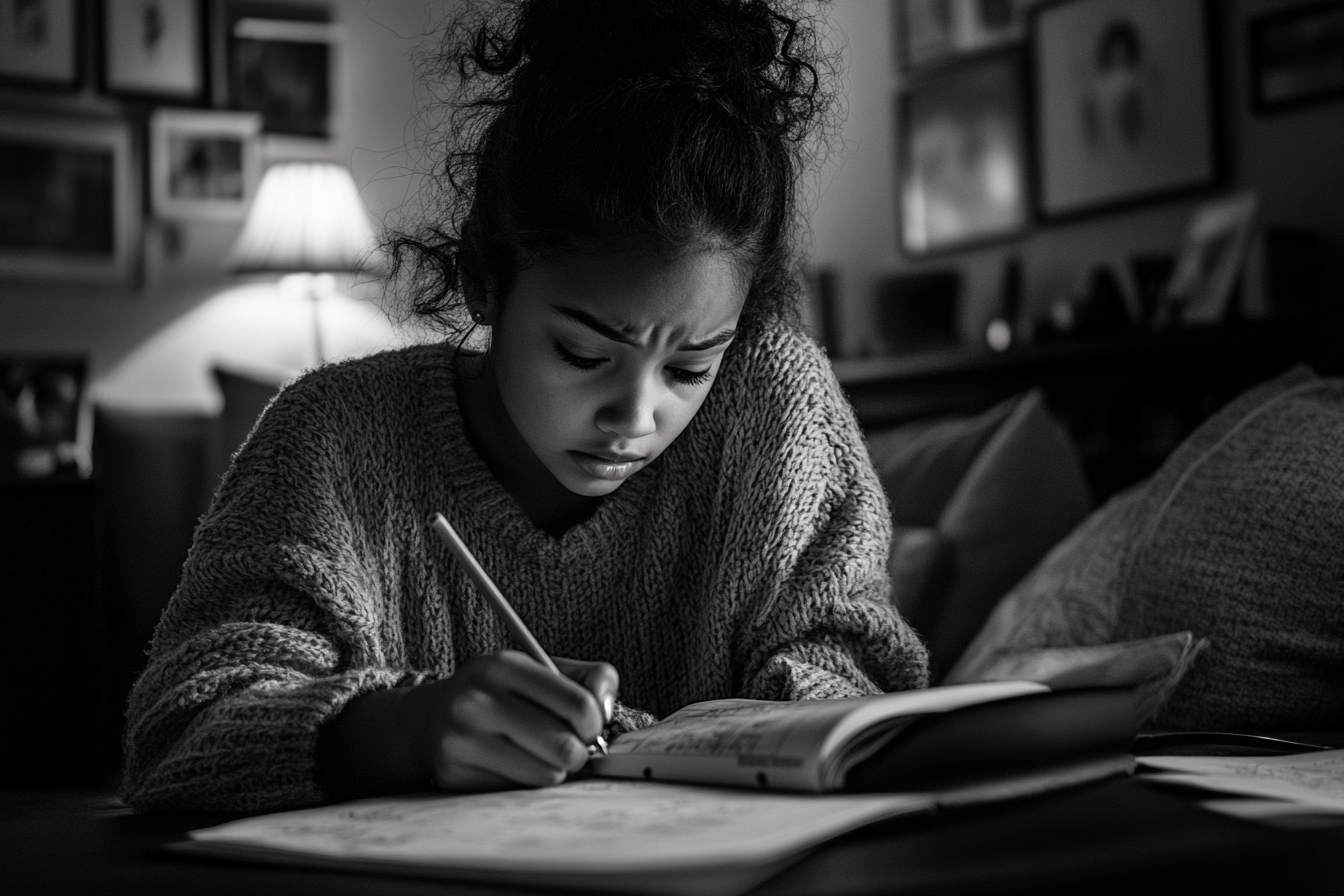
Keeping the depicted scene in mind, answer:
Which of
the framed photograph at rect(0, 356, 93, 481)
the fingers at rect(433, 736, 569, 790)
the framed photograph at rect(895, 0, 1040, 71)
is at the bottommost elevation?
the fingers at rect(433, 736, 569, 790)

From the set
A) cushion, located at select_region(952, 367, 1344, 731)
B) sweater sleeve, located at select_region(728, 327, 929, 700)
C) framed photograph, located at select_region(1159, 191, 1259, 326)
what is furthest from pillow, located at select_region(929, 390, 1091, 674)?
framed photograph, located at select_region(1159, 191, 1259, 326)

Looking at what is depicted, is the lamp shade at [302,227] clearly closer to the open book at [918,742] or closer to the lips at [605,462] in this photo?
the lips at [605,462]

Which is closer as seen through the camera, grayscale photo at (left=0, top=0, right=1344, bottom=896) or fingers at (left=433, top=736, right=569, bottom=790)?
grayscale photo at (left=0, top=0, right=1344, bottom=896)

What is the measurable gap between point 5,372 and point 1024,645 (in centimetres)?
282

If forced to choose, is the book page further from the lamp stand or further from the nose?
the lamp stand

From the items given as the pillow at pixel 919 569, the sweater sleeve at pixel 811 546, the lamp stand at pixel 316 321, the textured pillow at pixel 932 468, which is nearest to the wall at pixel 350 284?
the lamp stand at pixel 316 321

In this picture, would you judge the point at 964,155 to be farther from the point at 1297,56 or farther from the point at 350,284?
the point at 350,284

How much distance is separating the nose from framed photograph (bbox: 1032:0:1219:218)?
7.13ft

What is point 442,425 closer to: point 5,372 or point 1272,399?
point 1272,399

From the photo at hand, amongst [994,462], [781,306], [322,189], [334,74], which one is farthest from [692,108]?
[334,74]

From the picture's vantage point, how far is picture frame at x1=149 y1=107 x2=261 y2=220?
3.57 meters

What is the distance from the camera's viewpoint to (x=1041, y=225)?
3.16 metres

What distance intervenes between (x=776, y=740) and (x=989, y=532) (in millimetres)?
1140

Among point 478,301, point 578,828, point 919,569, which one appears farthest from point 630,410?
point 919,569
